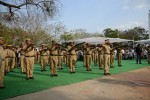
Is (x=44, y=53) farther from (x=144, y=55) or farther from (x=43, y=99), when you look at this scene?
(x=144, y=55)

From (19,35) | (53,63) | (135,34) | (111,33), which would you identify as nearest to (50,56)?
(53,63)

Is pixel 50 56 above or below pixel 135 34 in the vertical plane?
below

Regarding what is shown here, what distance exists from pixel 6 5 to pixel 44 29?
24.7 m

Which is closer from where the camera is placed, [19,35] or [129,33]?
[19,35]

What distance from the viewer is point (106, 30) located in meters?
78.9

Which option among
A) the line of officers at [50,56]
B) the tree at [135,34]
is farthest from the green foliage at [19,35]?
the tree at [135,34]

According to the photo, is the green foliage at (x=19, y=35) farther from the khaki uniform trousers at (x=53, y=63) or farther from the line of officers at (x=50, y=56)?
the khaki uniform trousers at (x=53, y=63)

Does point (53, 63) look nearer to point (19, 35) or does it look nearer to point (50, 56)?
point (50, 56)

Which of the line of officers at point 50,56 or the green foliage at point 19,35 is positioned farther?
the green foliage at point 19,35

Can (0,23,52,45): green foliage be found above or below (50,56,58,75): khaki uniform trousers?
above

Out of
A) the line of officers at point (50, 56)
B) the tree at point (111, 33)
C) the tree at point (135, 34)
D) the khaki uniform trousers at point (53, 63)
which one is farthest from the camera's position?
the tree at point (135, 34)

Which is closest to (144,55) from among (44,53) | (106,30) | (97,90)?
(44,53)

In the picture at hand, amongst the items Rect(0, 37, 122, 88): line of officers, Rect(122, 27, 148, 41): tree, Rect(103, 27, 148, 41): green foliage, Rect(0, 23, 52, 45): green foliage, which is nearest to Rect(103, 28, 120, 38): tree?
Rect(103, 27, 148, 41): green foliage

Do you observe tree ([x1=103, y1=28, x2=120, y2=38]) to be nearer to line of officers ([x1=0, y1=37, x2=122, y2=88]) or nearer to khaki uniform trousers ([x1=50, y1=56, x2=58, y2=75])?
line of officers ([x1=0, y1=37, x2=122, y2=88])
